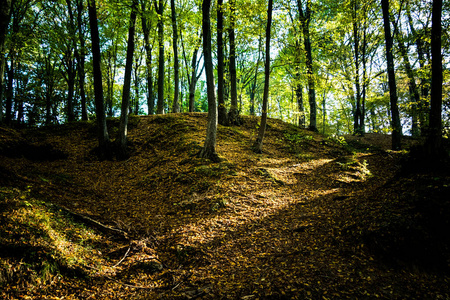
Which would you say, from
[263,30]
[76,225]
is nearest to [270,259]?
[76,225]

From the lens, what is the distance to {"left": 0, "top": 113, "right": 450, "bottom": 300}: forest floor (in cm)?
316

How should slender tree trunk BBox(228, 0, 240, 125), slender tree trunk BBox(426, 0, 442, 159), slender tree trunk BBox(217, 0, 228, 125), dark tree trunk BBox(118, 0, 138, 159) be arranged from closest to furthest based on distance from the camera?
slender tree trunk BBox(426, 0, 442, 159) < dark tree trunk BBox(118, 0, 138, 159) < slender tree trunk BBox(217, 0, 228, 125) < slender tree trunk BBox(228, 0, 240, 125)

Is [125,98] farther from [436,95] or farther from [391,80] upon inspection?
[391,80]

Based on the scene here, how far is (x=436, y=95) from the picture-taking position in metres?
5.36

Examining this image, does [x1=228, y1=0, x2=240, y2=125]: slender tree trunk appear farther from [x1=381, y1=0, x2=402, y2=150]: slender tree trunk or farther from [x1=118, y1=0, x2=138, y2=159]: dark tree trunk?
[x1=381, y1=0, x2=402, y2=150]: slender tree trunk

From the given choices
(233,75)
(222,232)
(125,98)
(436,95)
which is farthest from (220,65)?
(222,232)

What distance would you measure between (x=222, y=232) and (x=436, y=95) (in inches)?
250

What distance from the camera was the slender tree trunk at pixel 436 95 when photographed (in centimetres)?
505

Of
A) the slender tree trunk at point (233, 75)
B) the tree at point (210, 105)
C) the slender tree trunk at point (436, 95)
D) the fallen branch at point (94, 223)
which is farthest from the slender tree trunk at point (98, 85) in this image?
the slender tree trunk at point (436, 95)

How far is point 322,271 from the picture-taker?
3512mm

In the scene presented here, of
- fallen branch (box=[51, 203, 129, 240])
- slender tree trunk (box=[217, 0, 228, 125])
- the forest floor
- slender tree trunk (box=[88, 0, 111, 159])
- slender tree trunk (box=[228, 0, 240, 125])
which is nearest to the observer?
the forest floor

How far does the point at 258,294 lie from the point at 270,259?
101 cm

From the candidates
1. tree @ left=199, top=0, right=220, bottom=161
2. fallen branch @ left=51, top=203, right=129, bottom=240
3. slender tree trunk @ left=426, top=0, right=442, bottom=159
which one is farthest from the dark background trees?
fallen branch @ left=51, top=203, right=129, bottom=240

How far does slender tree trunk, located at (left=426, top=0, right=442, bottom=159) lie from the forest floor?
0.50m
